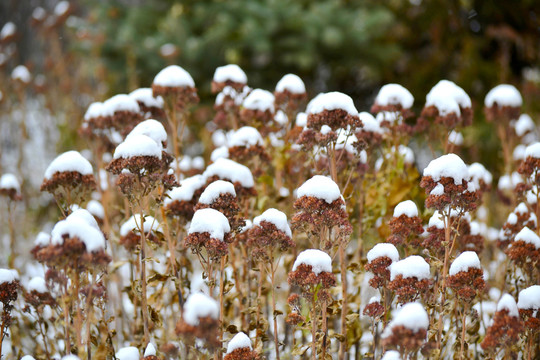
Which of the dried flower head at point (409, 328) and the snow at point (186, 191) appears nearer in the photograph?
the dried flower head at point (409, 328)

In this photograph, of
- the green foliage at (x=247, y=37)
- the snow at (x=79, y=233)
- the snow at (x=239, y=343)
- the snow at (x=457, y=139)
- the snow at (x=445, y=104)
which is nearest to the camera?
the snow at (x=79, y=233)

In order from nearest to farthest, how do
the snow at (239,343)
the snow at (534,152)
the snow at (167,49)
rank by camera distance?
the snow at (239,343), the snow at (534,152), the snow at (167,49)

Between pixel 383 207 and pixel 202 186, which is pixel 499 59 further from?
pixel 202 186

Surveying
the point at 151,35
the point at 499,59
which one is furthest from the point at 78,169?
the point at 499,59

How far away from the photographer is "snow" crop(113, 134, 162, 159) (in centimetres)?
183

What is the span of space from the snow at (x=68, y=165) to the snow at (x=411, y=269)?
1249mm

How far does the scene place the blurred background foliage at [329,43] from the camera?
535 cm

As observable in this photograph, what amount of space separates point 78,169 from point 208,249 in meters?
0.67

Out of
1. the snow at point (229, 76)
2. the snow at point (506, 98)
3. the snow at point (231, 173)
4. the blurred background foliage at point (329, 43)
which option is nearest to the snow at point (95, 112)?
the snow at point (229, 76)

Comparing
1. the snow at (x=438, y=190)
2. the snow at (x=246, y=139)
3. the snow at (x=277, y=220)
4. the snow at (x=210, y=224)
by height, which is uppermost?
the snow at (x=246, y=139)

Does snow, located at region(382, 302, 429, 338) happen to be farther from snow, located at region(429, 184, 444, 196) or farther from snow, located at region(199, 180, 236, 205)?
snow, located at region(199, 180, 236, 205)

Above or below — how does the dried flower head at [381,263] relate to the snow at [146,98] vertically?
below

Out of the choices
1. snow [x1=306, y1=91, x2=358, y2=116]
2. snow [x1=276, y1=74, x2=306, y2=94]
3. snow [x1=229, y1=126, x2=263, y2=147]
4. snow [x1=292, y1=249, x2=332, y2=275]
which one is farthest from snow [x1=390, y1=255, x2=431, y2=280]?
snow [x1=276, y1=74, x2=306, y2=94]

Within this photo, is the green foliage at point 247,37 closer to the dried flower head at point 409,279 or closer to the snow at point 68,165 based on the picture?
the snow at point 68,165
